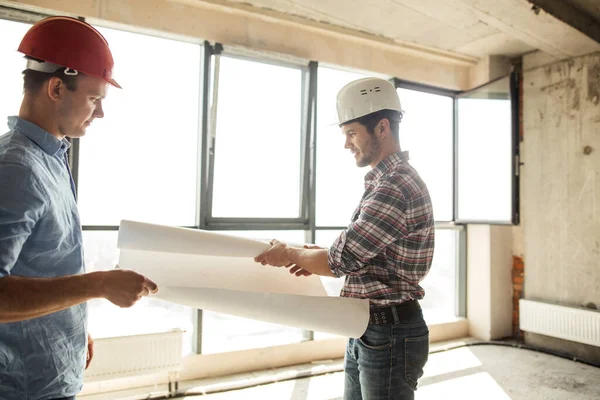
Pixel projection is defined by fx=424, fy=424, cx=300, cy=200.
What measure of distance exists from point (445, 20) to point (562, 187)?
1.95 meters

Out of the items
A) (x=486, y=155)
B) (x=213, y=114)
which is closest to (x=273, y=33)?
(x=213, y=114)

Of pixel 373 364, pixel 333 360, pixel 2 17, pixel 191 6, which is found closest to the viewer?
pixel 373 364

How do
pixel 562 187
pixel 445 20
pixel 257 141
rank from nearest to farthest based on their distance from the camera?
pixel 257 141 < pixel 445 20 < pixel 562 187

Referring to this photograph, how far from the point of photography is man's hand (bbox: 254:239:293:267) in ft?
5.04

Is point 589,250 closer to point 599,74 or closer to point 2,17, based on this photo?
point 599,74

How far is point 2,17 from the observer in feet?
8.36

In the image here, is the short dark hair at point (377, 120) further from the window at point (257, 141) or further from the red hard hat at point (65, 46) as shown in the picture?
the window at point (257, 141)

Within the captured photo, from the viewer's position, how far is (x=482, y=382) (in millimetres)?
3225

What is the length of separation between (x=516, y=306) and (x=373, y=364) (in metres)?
Result: 3.77

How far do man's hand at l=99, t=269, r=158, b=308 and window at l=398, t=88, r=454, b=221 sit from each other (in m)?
3.58

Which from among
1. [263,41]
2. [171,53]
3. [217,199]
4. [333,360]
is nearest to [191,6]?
[171,53]

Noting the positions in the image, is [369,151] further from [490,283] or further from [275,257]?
[490,283]

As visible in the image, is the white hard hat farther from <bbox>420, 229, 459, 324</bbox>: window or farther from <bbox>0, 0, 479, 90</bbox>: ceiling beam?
<bbox>420, 229, 459, 324</bbox>: window

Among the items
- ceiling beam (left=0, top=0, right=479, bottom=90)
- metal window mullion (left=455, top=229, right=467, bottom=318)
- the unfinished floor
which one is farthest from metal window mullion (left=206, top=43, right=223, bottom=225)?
metal window mullion (left=455, top=229, right=467, bottom=318)
